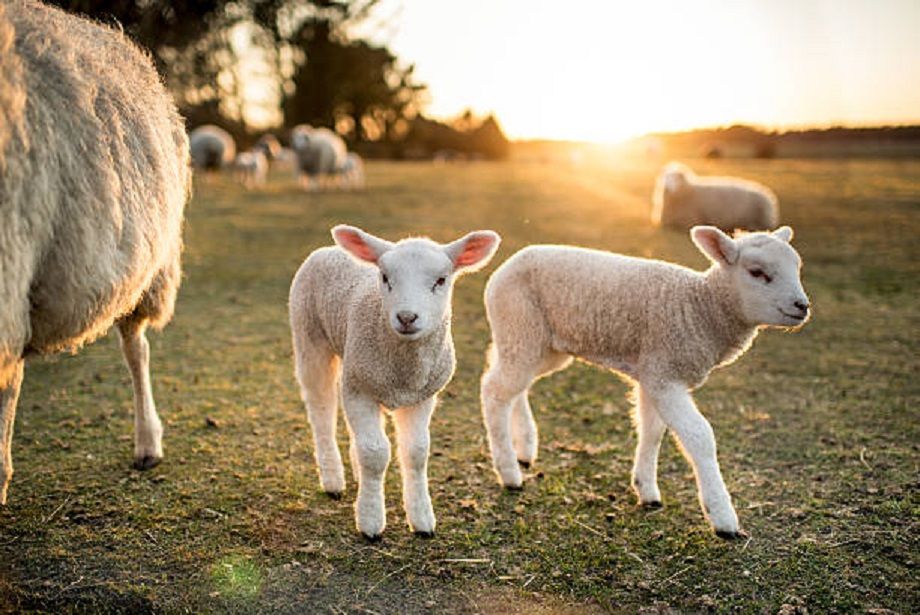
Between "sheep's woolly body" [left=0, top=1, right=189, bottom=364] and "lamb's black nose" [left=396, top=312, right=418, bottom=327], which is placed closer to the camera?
"sheep's woolly body" [left=0, top=1, right=189, bottom=364]

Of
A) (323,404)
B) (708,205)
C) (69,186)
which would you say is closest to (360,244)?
(323,404)

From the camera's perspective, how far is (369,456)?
11.5 ft

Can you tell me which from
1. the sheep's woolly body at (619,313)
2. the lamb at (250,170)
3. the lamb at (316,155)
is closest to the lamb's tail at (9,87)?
the sheep's woolly body at (619,313)

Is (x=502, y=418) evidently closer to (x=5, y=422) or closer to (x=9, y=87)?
(x=5, y=422)

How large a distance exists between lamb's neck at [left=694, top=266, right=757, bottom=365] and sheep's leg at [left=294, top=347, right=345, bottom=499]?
2.00 meters

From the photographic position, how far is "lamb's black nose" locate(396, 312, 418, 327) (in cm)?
314

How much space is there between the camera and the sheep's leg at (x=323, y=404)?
3982 mm

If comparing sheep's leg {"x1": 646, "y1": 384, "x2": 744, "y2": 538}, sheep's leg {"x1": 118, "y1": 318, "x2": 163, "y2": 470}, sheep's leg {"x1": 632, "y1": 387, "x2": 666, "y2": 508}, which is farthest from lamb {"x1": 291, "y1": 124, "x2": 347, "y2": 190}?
sheep's leg {"x1": 646, "y1": 384, "x2": 744, "y2": 538}

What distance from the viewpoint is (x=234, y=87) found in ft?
55.1

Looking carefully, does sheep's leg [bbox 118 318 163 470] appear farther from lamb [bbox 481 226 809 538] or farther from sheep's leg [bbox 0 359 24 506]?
lamb [bbox 481 226 809 538]

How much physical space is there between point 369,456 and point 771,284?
2132mm

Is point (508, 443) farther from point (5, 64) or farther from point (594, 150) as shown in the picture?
point (594, 150)

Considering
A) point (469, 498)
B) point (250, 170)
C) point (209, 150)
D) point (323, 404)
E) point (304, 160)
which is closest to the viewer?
point (323, 404)

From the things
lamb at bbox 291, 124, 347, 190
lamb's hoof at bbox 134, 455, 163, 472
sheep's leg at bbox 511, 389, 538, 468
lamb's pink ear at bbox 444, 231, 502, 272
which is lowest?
lamb's hoof at bbox 134, 455, 163, 472
